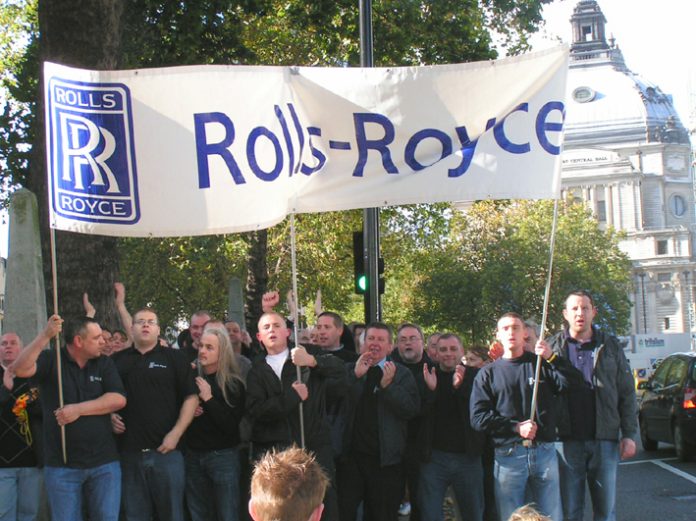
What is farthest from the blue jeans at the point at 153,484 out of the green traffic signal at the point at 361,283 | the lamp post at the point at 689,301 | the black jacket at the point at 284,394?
the lamp post at the point at 689,301

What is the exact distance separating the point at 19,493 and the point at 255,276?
1549cm

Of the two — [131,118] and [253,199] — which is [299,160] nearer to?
[253,199]

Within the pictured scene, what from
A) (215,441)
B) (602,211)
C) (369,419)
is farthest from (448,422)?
(602,211)

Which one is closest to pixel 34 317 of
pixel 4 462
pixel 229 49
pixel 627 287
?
pixel 4 462

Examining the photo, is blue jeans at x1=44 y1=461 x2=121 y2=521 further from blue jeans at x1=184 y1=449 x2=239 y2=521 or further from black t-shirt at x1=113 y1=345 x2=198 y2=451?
blue jeans at x1=184 y1=449 x2=239 y2=521

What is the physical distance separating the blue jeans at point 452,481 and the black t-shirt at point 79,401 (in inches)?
91.3

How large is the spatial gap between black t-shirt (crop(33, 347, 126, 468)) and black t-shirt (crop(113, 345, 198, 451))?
22cm

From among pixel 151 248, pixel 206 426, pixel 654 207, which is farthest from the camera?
pixel 654 207

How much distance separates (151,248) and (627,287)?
158 feet

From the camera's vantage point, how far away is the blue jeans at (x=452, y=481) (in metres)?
8.47

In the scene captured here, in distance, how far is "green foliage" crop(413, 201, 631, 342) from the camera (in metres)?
58.6

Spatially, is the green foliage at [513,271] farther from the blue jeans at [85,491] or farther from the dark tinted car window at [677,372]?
the blue jeans at [85,491]

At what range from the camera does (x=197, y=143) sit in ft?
24.8

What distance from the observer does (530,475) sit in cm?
783
